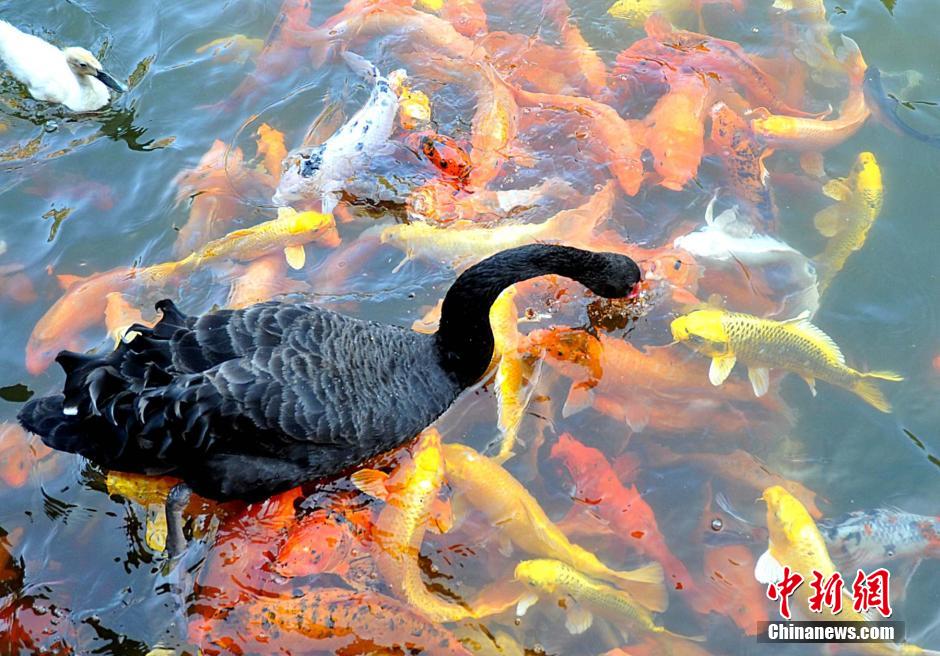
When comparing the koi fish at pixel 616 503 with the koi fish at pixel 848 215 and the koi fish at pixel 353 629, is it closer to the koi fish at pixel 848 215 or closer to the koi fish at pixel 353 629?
the koi fish at pixel 353 629

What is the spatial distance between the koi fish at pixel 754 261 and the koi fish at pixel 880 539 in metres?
1.41

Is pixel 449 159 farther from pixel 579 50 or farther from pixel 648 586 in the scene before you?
pixel 648 586

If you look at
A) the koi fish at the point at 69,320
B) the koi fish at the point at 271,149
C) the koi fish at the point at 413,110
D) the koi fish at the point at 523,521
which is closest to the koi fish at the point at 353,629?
the koi fish at the point at 523,521

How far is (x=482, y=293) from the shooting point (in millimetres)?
4098

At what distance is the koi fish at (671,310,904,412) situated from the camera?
14.1 ft

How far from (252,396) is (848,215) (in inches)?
145

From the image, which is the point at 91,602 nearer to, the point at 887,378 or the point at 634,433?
the point at 634,433

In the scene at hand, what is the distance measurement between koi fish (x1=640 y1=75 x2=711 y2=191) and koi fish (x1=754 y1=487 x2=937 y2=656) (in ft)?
7.40

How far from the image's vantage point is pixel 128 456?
371cm

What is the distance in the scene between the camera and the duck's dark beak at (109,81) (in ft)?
19.4

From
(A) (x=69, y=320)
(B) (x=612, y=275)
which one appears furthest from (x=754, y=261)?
(A) (x=69, y=320)

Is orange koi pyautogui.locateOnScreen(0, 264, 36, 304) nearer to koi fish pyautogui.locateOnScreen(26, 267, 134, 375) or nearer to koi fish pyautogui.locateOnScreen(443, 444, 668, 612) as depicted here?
koi fish pyautogui.locateOnScreen(26, 267, 134, 375)

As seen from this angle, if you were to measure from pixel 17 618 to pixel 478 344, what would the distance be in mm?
2459

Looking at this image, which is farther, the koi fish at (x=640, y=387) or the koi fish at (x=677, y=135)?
the koi fish at (x=677, y=135)
